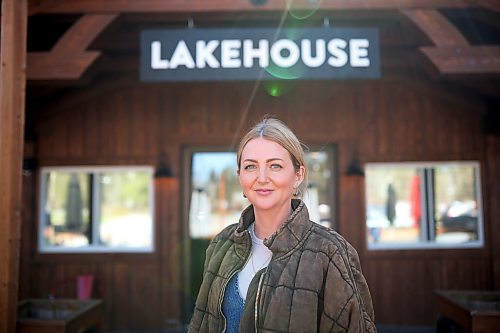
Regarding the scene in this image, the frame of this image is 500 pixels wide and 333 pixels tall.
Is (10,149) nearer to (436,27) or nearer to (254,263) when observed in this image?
(254,263)

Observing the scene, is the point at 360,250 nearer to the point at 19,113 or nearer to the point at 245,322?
the point at 19,113

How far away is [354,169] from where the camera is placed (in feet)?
21.5

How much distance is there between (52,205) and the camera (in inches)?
267

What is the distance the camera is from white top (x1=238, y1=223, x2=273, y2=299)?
1.78m

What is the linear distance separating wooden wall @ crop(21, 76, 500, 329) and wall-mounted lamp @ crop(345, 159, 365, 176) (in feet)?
0.34

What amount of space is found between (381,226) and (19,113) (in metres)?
4.65

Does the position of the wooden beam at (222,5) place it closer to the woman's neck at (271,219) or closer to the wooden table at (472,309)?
the wooden table at (472,309)

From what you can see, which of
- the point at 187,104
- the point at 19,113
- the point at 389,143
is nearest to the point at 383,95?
the point at 389,143

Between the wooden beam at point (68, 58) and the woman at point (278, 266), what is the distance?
2921 millimetres

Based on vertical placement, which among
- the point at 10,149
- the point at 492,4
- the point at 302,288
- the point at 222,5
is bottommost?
the point at 302,288

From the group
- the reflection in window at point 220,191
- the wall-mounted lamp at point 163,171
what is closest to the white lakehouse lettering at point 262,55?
the wall-mounted lamp at point 163,171

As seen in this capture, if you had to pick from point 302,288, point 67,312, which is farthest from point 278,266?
point 67,312

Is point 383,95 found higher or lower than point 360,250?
higher

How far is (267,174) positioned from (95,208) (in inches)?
217
